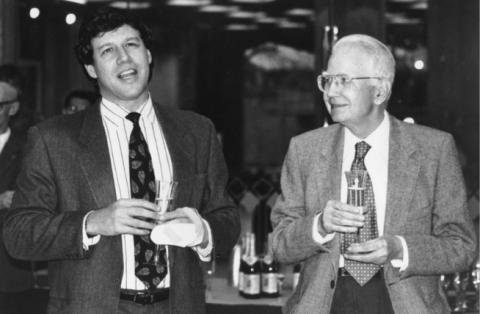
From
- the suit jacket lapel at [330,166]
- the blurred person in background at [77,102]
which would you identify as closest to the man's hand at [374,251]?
the suit jacket lapel at [330,166]

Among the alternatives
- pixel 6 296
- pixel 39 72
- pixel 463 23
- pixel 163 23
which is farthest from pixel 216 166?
pixel 163 23

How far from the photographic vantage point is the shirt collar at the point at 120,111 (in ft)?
9.95

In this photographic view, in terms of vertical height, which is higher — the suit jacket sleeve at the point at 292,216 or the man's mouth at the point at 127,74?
the man's mouth at the point at 127,74

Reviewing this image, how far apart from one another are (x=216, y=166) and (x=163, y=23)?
6.68 metres

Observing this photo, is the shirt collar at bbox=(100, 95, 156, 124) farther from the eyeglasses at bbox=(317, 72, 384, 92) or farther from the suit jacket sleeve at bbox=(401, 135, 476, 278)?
the suit jacket sleeve at bbox=(401, 135, 476, 278)

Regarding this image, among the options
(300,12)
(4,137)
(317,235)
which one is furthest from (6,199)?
(300,12)

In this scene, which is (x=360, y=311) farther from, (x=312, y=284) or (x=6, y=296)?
(x=6, y=296)

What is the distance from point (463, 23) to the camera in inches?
263

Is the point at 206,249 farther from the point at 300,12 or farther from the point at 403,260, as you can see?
the point at 300,12

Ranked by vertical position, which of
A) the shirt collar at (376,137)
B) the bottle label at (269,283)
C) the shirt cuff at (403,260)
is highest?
the shirt collar at (376,137)

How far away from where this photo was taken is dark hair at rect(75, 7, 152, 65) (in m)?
3.00

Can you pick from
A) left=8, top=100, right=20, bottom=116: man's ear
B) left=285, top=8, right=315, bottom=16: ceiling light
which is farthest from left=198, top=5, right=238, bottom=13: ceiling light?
left=8, top=100, right=20, bottom=116: man's ear

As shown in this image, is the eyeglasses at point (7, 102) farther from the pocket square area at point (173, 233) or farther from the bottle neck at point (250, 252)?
the pocket square area at point (173, 233)

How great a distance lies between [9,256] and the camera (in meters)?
4.82
